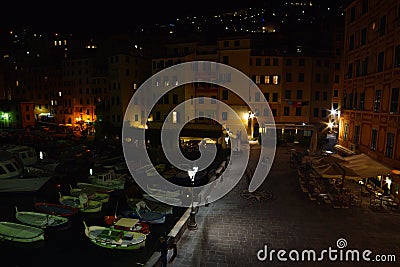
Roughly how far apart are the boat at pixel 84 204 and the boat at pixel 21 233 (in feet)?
15.8

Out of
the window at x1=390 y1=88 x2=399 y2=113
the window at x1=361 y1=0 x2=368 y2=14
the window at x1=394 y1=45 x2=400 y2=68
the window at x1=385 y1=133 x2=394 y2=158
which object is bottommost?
the window at x1=385 y1=133 x2=394 y2=158

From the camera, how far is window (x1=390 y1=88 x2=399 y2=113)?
19.6 meters

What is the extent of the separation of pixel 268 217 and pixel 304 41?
51.0 meters

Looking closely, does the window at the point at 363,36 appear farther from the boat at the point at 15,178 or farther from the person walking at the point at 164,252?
the boat at the point at 15,178

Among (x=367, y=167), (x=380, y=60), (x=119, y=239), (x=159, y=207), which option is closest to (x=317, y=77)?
(x=380, y=60)

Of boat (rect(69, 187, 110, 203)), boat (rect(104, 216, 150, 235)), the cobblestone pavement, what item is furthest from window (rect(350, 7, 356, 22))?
boat (rect(69, 187, 110, 203))

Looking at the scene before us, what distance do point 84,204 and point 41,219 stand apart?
3.70 m

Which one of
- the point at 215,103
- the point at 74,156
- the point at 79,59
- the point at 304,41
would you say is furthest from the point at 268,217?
the point at 79,59

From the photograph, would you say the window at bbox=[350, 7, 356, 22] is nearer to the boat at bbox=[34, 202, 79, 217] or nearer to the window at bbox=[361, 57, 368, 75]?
the window at bbox=[361, 57, 368, 75]

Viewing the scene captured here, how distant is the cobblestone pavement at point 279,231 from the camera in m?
12.9

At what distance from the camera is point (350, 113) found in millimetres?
27984

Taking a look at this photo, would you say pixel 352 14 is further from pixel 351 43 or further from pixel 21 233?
pixel 21 233

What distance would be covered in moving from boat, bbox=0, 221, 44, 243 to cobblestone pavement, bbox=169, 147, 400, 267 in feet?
35.9

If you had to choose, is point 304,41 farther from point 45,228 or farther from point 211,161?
point 45,228
